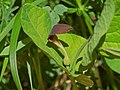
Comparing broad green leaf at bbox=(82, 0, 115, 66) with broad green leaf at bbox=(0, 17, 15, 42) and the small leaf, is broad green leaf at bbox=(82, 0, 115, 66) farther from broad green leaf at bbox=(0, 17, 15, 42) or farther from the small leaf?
broad green leaf at bbox=(0, 17, 15, 42)

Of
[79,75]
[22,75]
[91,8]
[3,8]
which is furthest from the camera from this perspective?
[22,75]

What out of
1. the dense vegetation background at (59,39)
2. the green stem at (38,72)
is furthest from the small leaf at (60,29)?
the green stem at (38,72)

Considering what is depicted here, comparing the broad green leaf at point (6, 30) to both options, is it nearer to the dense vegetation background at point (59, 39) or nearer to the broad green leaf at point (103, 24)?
the dense vegetation background at point (59, 39)

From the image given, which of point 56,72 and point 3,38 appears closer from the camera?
point 3,38

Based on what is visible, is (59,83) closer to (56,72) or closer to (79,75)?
(56,72)

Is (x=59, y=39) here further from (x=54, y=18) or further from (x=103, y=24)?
(x=103, y=24)

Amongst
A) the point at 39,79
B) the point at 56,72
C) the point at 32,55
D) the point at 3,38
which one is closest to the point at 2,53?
the point at 3,38

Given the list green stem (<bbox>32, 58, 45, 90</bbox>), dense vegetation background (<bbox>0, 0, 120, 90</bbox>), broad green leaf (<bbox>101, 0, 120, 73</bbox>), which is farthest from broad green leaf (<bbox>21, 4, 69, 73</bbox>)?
green stem (<bbox>32, 58, 45, 90</bbox>)
